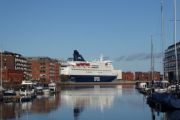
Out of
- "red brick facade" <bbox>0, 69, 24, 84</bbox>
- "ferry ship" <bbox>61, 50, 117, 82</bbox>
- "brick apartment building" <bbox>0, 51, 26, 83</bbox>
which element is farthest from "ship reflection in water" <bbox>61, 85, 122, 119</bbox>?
"ferry ship" <bbox>61, 50, 117, 82</bbox>

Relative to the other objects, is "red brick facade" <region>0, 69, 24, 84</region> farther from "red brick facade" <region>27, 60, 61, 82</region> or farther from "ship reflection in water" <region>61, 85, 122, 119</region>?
"ship reflection in water" <region>61, 85, 122, 119</region>

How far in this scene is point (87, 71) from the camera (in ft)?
433

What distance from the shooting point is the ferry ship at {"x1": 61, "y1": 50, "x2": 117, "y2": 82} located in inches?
5113

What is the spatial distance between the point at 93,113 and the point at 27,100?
15.2 metres

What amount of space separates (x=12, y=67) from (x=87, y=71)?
156ft

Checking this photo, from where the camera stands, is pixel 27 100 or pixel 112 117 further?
pixel 27 100

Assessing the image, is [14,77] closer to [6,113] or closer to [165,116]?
[6,113]

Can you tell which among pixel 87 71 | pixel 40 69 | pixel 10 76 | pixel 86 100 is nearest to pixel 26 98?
pixel 86 100

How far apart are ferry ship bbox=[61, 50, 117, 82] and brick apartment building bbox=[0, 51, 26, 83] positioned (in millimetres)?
33038

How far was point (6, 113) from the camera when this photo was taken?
2983 cm

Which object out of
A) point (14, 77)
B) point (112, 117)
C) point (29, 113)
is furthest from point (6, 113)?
point (14, 77)

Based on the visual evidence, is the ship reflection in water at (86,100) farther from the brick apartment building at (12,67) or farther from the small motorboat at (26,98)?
the brick apartment building at (12,67)

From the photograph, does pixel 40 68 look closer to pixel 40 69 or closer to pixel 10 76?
pixel 40 69

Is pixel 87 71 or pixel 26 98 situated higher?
pixel 87 71
